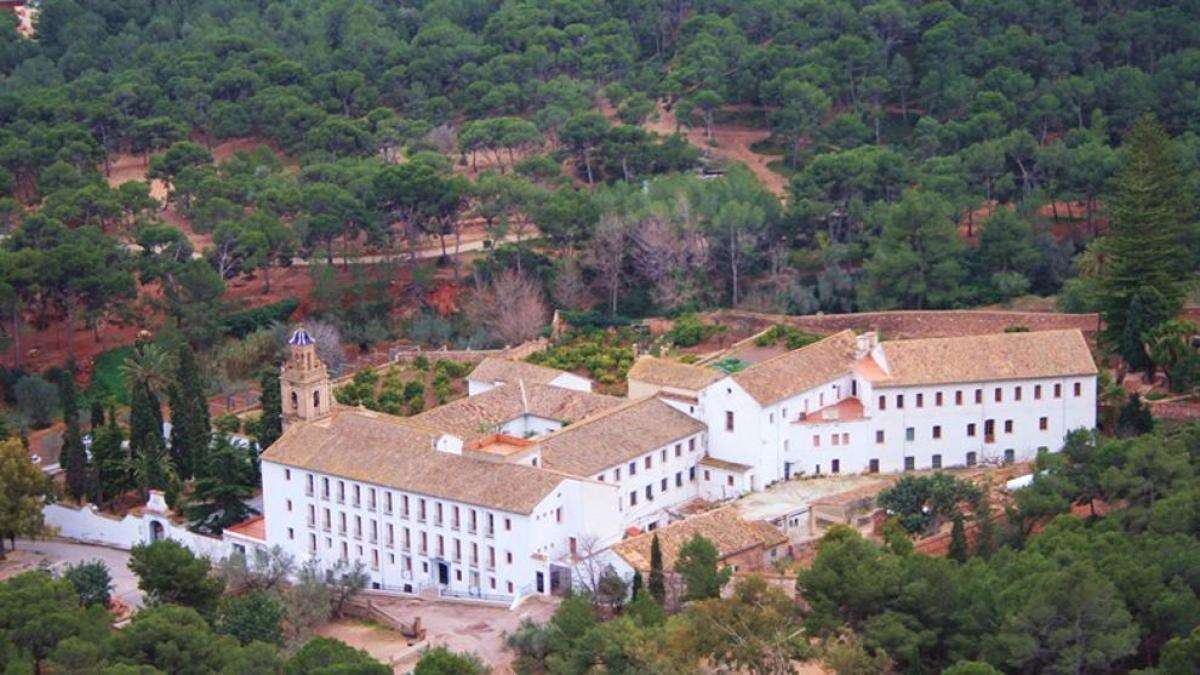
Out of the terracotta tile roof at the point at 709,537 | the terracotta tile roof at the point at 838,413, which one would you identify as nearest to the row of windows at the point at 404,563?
the terracotta tile roof at the point at 709,537

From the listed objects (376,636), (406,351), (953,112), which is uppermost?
(953,112)

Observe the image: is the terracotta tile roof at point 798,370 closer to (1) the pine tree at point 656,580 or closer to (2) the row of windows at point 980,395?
(2) the row of windows at point 980,395

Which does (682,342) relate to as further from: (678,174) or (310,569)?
(310,569)

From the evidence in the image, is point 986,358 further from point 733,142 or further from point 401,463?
point 733,142

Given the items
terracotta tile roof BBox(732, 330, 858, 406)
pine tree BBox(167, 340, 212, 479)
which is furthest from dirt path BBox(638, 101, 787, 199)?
pine tree BBox(167, 340, 212, 479)

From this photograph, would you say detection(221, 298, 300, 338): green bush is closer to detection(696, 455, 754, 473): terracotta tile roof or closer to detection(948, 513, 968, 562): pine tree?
detection(696, 455, 754, 473): terracotta tile roof

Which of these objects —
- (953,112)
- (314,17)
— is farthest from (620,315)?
(314,17)
